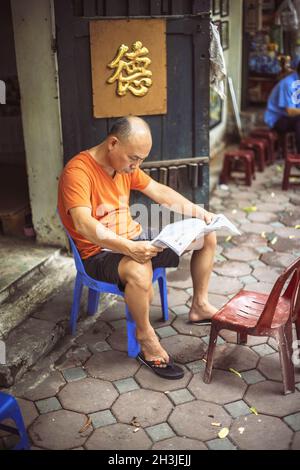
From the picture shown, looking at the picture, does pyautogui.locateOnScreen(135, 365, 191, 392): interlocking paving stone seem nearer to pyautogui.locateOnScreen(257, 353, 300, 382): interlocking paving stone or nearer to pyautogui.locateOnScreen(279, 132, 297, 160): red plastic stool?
pyautogui.locateOnScreen(257, 353, 300, 382): interlocking paving stone

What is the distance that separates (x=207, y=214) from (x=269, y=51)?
6429 millimetres

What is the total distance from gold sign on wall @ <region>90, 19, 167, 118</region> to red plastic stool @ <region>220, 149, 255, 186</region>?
293 centimetres

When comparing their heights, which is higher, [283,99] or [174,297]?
[283,99]

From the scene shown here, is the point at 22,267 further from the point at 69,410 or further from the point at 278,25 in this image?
the point at 278,25

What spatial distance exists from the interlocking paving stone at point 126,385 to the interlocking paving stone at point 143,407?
0.15 feet

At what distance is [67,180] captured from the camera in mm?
4164

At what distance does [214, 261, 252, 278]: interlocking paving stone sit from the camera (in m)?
5.70

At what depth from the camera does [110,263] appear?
164 inches

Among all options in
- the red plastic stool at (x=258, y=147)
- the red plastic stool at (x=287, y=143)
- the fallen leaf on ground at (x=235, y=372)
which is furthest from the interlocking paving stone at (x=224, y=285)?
the red plastic stool at (x=287, y=143)

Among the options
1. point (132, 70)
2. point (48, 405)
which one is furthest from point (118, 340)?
point (132, 70)

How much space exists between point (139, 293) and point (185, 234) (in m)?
0.52

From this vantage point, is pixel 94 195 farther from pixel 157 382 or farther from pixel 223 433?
pixel 223 433

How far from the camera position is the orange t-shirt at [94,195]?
13.6 feet

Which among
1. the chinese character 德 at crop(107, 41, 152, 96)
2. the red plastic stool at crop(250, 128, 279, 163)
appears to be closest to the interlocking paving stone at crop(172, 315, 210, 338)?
the chinese character 德 at crop(107, 41, 152, 96)
